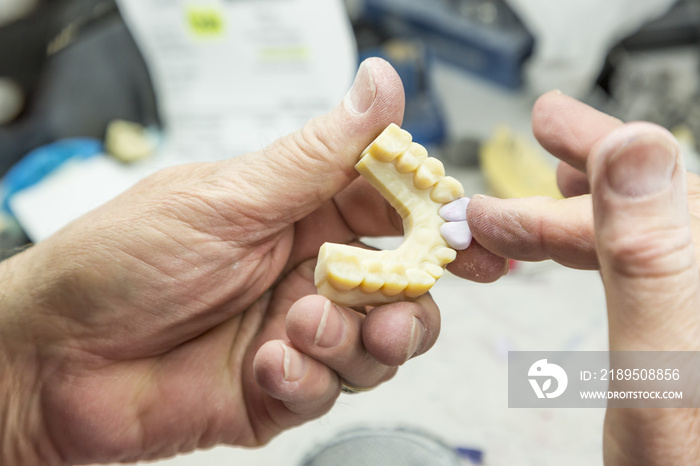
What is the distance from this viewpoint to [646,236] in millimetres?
539

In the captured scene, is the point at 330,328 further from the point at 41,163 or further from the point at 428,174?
the point at 41,163

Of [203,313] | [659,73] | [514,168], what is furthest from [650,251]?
[659,73]

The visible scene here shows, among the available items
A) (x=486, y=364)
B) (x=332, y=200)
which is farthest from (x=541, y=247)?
(x=486, y=364)

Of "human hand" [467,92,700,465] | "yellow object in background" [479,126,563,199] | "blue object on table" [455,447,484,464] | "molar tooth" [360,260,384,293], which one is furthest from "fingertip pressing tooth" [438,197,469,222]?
"yellow object in background" [479,126,563,199]

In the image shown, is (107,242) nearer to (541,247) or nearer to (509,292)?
(541,247)

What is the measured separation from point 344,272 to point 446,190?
19 centimetres

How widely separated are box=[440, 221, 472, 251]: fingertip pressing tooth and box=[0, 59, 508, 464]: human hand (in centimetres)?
7

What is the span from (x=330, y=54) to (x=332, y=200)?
78cm

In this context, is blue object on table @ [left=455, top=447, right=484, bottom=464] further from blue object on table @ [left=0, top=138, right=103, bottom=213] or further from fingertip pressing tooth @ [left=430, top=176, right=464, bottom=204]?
blue object on table @ [left=0, top=138, right=103, bottom=213]

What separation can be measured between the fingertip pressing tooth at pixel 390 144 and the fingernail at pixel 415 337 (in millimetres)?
214

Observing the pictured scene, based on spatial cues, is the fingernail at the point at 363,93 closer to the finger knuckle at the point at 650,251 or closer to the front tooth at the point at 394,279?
the front tooth at the point at 394,279

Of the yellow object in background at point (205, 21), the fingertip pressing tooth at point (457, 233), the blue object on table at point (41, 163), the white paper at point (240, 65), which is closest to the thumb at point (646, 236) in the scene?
the fingertip pressing tooth at point (457, 233)

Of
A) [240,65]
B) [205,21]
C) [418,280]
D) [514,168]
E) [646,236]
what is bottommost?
[514,168]

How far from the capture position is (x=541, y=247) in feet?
2.48
